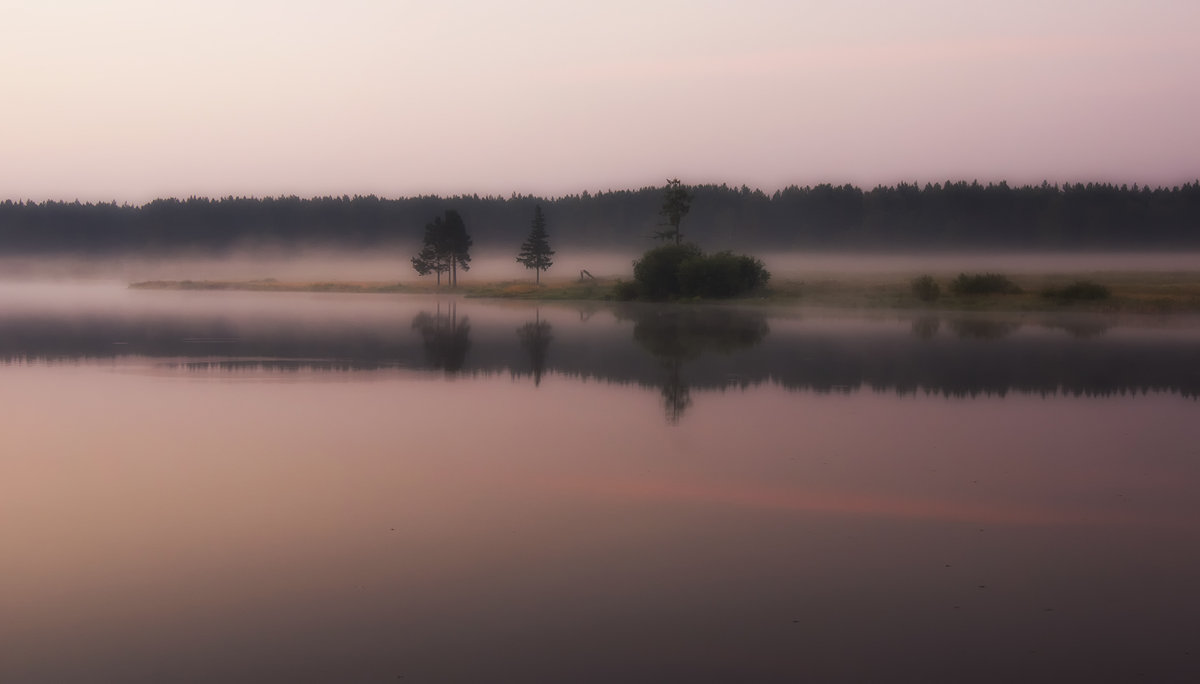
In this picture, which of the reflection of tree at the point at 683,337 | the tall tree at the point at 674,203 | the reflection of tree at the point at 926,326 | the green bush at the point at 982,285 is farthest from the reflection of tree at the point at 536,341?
the tall tree at the point at 674,203

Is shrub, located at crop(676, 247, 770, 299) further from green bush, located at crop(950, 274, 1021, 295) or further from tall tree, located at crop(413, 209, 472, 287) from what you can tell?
tall tree, located at crop(413, 209, 472, 287)

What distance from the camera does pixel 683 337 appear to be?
113 feet

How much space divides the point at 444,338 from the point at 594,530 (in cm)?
2482

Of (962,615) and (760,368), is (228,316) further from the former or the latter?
(962,615)

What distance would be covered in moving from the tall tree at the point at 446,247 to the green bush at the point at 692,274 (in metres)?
38.6

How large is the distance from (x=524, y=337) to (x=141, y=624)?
1080 inches

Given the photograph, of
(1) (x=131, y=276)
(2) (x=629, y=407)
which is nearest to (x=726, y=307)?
(2) (x=629, y=407)

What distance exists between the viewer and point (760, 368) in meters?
23.8

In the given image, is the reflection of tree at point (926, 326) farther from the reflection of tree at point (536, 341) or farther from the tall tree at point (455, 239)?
the tall tree at point (455, 239)

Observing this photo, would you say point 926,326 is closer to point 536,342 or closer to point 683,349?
point 683,349

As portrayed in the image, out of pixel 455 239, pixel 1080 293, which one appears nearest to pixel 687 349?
pixel 1080 293

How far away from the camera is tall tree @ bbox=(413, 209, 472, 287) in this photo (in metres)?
108

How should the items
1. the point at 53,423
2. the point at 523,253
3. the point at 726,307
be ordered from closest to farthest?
the point at 53,423 < the point at 726,307 < the point at 523,253

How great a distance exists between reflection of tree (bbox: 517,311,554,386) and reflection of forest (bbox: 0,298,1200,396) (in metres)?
0.06
